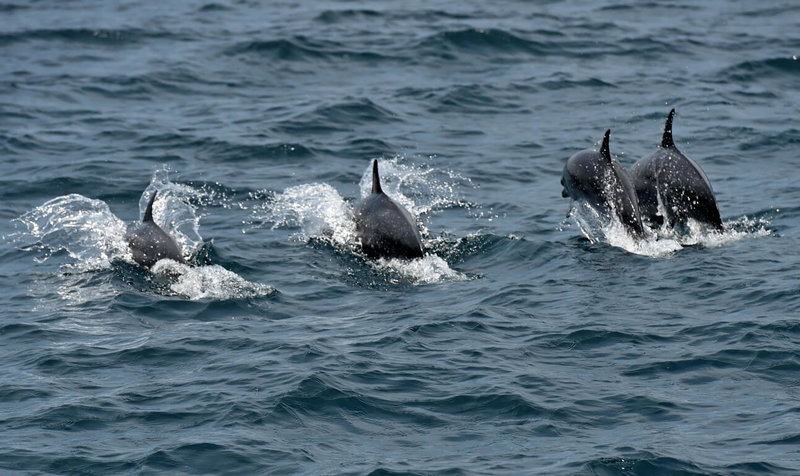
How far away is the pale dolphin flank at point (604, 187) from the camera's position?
1656cm

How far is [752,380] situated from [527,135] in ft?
38.1

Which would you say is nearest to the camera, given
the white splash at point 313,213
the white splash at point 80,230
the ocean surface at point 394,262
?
the ocean surface at point 394,262

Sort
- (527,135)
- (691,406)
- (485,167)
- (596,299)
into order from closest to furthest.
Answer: (691,406) → (596,299) → (485,167) → (527,135)

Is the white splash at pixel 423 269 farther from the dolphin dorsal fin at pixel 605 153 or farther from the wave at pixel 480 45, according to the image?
the wave at pixel 480 45

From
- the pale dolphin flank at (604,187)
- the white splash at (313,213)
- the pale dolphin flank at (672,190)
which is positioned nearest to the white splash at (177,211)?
the white splash at (313,213)

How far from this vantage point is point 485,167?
20891mm

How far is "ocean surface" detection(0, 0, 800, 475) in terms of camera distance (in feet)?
36.0

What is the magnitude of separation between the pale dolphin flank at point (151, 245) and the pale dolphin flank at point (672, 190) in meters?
6.15

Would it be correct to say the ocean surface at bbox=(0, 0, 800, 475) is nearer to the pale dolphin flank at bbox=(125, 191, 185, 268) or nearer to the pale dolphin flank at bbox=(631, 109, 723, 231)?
the pale dolphin flank at bbox=(125, 191, 185, 268)

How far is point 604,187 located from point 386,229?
2953 millimetres

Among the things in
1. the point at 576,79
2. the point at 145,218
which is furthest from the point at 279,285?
the point at 576,79

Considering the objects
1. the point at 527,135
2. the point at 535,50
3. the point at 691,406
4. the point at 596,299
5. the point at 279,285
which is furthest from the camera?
the point at 535,50

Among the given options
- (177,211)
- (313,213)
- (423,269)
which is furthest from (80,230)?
(423,269)

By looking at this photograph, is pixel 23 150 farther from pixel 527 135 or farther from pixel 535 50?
pixel 535 50
